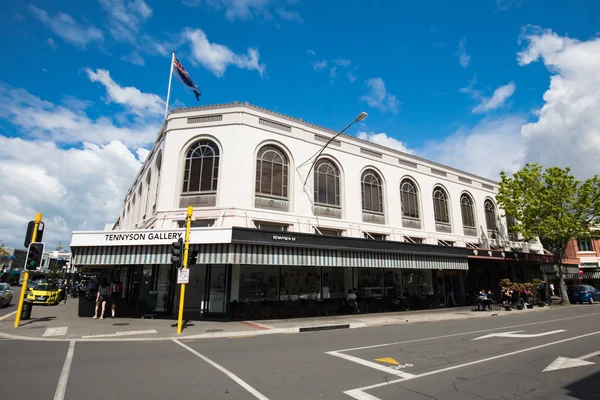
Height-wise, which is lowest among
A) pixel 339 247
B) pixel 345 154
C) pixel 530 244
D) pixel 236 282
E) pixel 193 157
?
pixel 236 282

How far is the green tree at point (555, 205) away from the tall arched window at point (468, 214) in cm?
264

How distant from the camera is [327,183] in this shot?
21688 mm

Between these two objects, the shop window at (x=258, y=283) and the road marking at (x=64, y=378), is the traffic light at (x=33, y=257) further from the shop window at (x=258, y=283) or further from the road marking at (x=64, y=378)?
the shop window at (x=258, y=283)

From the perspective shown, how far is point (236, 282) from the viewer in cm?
1723

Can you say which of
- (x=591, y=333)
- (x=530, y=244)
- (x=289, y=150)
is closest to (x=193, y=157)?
(x=289, y=150)

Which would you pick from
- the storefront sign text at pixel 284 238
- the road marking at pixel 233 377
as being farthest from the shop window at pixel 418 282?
the road marking at pixel 233 377

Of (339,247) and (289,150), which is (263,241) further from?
(289,150)

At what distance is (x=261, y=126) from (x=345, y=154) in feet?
20.6

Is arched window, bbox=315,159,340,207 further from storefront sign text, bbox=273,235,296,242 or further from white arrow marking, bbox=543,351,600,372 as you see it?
white arrow marking, bbox=543,351,600,372

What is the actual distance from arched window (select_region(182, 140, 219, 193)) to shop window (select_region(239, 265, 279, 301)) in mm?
4813

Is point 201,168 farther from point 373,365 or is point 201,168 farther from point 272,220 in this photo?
point 373,365

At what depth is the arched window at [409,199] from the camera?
82.8ft

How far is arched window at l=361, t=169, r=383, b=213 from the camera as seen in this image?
23.2m

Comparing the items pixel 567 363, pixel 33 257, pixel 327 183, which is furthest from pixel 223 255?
pixel 567 363
